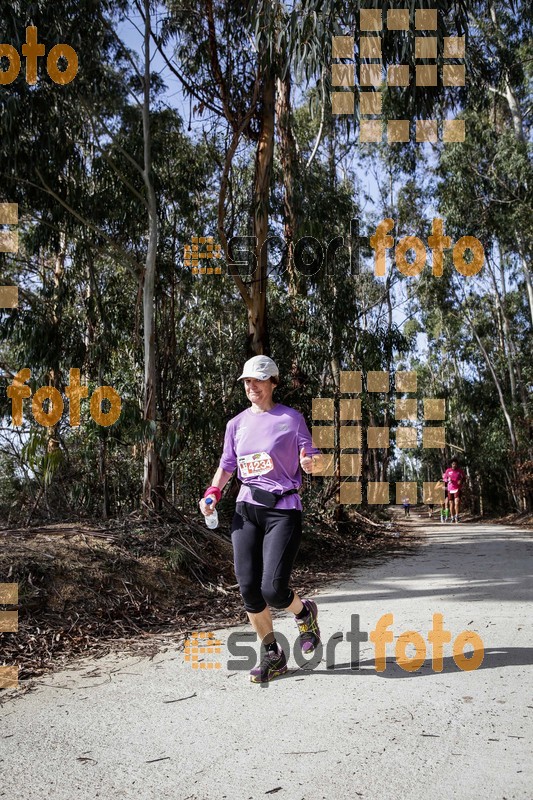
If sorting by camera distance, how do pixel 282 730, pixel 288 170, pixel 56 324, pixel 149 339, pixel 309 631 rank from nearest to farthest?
pixel 282 730, pixel 309 631, pixel 149 339, pixel 56 324, pixel 288 170

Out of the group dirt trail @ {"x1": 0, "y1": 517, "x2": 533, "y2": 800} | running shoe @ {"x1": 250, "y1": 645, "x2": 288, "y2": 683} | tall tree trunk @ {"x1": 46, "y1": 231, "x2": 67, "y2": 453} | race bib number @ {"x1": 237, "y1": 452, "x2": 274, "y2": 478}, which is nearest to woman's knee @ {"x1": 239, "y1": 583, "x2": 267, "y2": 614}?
running shoe @ {"x1": 250, "y1": 645, "x2": 288, "y2": 683}

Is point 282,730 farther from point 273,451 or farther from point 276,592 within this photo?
point 273,451

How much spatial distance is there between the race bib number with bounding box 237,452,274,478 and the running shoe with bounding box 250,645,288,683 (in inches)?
39.0

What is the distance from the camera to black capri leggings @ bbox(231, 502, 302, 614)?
3.77 meters

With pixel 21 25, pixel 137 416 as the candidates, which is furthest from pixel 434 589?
pixel 21 25

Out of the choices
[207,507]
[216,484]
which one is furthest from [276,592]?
[216,484]

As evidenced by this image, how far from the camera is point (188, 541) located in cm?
686

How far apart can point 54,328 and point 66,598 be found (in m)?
6.41

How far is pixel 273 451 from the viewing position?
3922 mm

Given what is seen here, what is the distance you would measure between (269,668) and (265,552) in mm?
622

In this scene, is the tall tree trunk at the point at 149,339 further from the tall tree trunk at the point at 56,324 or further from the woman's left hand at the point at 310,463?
the woman's left hand at the point at 310,463

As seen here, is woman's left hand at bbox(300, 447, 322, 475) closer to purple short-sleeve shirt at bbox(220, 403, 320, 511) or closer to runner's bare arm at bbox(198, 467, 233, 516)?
purple short-sleeve shirt at bbox(220, 403, 320, 511)

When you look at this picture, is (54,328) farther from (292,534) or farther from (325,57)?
(292,534)

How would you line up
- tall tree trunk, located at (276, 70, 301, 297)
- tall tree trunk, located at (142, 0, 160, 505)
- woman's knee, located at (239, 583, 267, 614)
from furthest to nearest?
tall tree trunk, located at (276, 70, 301, 297)
tall tree trunk, located at (142, 0, 160, 505)
woman's knee, located at (239, 583, 267, 614)
